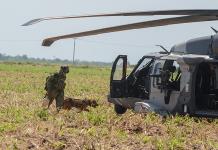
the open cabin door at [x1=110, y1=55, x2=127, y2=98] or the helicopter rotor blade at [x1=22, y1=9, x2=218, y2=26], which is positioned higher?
the helicopter rotor blade at [x1=22, y1=9, x2=218, y2=26]

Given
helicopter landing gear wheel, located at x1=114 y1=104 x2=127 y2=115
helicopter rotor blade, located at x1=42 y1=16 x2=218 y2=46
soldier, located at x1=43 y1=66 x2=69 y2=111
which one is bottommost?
helicopter landing gear wheel, located at x1=114 y1=104 x2=127 y2=115

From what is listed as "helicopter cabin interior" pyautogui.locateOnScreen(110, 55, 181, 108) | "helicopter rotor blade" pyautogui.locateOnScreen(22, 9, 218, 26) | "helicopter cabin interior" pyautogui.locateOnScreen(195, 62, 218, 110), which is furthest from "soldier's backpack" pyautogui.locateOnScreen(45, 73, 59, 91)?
"helicopter rotor blade" pyautogui.locateOnScreen(22, 9, 218, 26)

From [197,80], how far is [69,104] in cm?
338

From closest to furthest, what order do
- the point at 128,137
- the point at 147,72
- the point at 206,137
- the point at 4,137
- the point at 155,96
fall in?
the point at 4,137 < the point at 128,137 < the point at 206,137 < the point at 155,96 < the point at 147,72

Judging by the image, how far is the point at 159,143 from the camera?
9.41 metres

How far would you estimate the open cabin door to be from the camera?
15.5m

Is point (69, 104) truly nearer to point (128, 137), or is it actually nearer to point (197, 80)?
point (197, 80)

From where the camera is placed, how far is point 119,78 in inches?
619

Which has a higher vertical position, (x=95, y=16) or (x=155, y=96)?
(x=95, y=16)

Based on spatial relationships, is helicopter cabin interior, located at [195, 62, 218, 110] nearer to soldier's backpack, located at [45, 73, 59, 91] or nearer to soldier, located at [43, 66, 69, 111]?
soldier, located at [43, 66, 69, 111]

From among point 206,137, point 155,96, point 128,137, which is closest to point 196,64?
point 155,96

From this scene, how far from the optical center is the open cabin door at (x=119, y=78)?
15477 mm

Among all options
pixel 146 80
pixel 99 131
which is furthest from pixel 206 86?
pixel 99 131

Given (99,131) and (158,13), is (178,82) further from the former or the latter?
(158,13)
